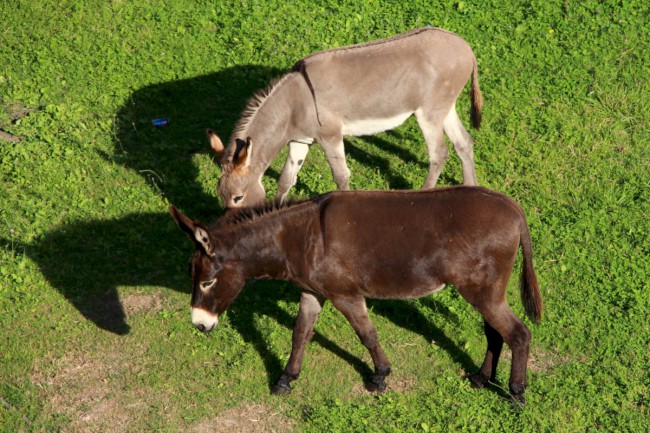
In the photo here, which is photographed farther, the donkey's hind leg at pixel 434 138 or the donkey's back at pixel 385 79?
the donkey's hind leg at pixel 434 138

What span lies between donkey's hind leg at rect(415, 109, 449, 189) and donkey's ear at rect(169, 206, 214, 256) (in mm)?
3274

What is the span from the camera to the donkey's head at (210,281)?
650 cm

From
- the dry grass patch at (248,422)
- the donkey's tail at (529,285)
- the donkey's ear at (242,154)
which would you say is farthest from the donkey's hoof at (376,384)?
the donkey's ear at (242,154)

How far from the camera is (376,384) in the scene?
7.03 metres

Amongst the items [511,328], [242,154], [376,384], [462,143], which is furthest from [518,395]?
[242,154]

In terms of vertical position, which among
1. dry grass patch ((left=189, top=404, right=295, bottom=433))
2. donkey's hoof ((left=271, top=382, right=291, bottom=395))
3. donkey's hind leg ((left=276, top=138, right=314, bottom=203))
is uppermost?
donkey's hind leg ((left=276, top=138, right=314, bottom=203))

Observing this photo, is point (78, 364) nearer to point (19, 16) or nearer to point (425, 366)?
point (425, 366)

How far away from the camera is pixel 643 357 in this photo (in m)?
7.22

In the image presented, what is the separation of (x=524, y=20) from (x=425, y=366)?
5.89 m

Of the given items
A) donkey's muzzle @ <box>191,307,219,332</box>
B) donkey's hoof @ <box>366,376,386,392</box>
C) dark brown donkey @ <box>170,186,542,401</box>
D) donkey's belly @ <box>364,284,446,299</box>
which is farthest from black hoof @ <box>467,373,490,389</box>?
donkey's muzzle @ <box>191,307,219,332</box>

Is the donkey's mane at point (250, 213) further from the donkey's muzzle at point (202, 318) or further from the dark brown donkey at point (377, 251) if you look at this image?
the donkey's muzzle at point (202, 318)

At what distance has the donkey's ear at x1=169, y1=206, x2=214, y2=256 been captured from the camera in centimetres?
616

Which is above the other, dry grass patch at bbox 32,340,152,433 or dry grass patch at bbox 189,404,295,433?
dry grass patch at bbox 189,404,295,433

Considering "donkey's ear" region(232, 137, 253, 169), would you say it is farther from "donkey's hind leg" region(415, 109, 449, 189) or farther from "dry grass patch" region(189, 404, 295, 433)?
"dry grass patch" region(189, 404, 295, 433)
